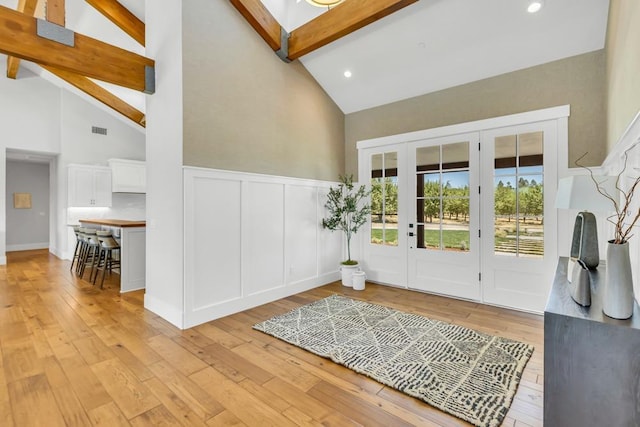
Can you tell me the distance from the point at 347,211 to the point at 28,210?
9.78m

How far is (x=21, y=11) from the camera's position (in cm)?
505

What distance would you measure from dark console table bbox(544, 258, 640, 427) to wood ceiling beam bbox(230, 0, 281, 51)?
13.7ft

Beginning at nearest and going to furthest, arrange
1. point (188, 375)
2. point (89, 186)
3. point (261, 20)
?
point (188, 375)
point (261, 20)
point (89, 186)

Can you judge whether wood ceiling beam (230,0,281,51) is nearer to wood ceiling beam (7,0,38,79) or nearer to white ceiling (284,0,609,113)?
white ceiling (284,0,609,113)

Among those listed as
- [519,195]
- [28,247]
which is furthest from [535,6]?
[28,247]

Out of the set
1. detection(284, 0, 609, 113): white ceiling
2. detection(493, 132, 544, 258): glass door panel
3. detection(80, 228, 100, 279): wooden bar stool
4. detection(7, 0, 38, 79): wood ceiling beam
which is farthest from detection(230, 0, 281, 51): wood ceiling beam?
detection(80, 228, 100, 279): wooden bar stool

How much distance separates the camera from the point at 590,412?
130cm

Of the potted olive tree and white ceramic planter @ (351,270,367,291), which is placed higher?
the potted olive tree

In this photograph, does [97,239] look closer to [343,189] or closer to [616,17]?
[343,189]

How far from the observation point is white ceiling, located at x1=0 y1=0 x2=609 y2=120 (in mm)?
3143

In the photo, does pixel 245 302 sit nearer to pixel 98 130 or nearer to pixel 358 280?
pixel 358 280

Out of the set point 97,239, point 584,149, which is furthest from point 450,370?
point 97,239

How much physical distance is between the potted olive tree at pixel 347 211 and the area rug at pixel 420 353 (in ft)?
3.88

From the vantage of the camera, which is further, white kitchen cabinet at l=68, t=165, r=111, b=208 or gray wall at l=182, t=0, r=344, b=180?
white kitchen cabinet at l=68, t=165, r=111, b=208
